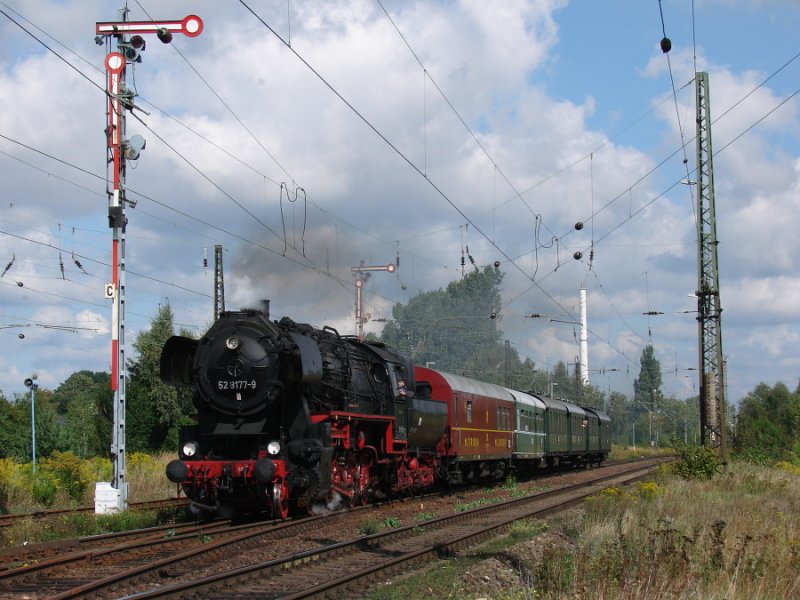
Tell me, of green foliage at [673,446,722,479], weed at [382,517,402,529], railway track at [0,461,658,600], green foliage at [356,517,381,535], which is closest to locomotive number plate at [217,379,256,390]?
railway track at [0,461,658,600]

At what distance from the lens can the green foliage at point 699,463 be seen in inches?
932

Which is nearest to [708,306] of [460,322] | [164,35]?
[164,35]

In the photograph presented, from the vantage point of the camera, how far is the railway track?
9586 mm

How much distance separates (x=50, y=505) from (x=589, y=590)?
15.2m

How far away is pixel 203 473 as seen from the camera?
15.5m

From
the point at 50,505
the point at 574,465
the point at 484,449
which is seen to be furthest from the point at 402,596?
the point at 574,465

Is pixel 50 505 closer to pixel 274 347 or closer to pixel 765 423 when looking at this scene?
pixel 274 347

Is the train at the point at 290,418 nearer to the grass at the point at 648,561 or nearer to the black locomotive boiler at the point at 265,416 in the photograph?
the black locomotive boiler at the point at 265,416

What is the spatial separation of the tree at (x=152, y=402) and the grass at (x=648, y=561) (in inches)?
1316

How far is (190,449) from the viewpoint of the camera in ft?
53.0

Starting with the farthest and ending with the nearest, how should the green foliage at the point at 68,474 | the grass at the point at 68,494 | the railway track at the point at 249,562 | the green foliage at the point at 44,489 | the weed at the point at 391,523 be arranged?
the green foliage at the point at 68,474, the green foliage at the point at 44,489, the weed at the point at 391,523, the grass at the point at 68,494, the railway track at the point at 249,562

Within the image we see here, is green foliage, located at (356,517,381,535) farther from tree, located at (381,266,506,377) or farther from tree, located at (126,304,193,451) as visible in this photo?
tree, located at (381,266,506,377)

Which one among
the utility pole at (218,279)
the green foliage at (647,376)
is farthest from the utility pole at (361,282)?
the green foliage at (647,376)

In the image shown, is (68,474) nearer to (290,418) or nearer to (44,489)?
(44,489)
